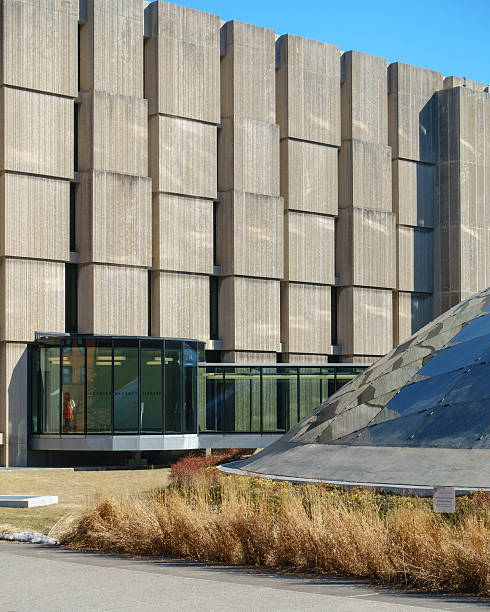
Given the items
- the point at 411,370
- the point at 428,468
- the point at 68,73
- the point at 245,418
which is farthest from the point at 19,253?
the point at 428,468

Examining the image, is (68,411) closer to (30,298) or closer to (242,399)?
(30,298)

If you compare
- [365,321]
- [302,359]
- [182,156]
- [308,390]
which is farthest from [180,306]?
[365,321]

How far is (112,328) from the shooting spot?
153ft

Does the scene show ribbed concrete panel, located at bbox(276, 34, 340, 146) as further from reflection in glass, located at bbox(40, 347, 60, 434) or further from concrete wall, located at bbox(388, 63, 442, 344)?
reflection in glass, located at bbox(40, 347, 60, 434)

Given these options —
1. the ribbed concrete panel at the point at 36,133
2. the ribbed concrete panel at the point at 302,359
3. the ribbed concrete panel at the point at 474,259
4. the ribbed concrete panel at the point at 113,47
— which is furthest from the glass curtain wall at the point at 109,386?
the ribbed concrete panel at the point at 474,259

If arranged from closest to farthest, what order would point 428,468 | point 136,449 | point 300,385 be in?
point 428,468 < point 136,449 < point 300,385

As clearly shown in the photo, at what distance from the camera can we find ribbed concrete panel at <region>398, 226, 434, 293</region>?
58.0 metres

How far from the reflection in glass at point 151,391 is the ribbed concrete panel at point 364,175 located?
16787 millimetres

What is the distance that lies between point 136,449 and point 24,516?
72.3 feet

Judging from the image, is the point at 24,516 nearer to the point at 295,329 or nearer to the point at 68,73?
the point at 68,73

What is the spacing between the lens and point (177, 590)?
1138 centimetres

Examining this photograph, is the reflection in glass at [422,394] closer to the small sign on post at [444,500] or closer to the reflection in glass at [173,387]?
the small sign on post at [444,500]

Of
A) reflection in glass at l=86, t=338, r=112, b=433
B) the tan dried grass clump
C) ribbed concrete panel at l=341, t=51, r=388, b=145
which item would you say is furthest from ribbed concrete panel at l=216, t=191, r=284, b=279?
the tan dried grass clump

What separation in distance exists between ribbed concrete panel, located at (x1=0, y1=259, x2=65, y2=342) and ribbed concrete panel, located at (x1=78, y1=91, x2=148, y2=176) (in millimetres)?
5215
